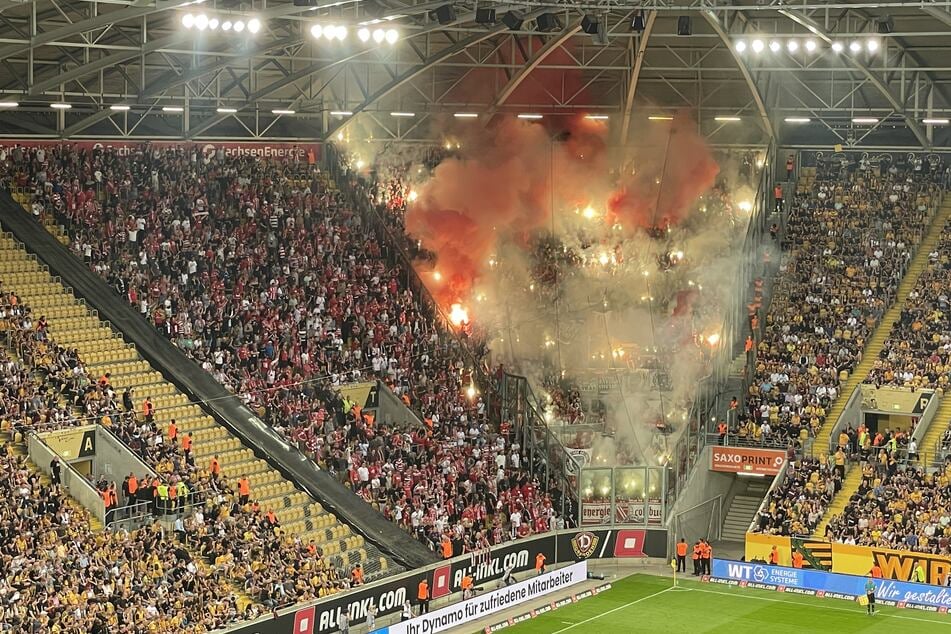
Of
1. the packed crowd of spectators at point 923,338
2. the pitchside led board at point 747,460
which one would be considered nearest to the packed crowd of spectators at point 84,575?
the pitchside led board at point 747,460

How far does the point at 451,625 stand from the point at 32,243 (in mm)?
15781

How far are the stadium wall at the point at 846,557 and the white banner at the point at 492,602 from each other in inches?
204

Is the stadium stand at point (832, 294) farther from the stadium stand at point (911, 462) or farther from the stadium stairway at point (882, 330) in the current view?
the stadium stand at point (911, 462)

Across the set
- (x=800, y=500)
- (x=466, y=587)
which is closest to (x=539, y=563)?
(x=466, y=587)

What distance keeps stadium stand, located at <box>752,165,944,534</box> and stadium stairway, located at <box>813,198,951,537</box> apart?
0.15ft

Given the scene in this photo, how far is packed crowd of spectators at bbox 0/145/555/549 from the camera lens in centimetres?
4481

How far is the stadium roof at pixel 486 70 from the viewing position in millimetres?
41562

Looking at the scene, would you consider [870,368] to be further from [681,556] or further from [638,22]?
[638,22]

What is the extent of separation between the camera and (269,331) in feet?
152

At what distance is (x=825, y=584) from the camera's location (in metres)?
44.5

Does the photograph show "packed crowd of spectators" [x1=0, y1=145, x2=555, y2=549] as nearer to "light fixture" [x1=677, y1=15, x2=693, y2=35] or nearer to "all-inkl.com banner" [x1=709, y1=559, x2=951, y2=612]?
"all-inkl.com banner" [x1=709, y1=559, x2=951, y2=612]

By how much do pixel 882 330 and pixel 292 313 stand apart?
19.3 m

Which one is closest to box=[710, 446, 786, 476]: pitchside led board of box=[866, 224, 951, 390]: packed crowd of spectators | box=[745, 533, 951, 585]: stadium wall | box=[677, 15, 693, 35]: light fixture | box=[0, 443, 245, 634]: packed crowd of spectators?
box=[745, 533, 951, 585]: stadium wall

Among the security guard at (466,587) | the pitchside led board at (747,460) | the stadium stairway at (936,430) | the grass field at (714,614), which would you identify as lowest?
the grass field at (714,614)
